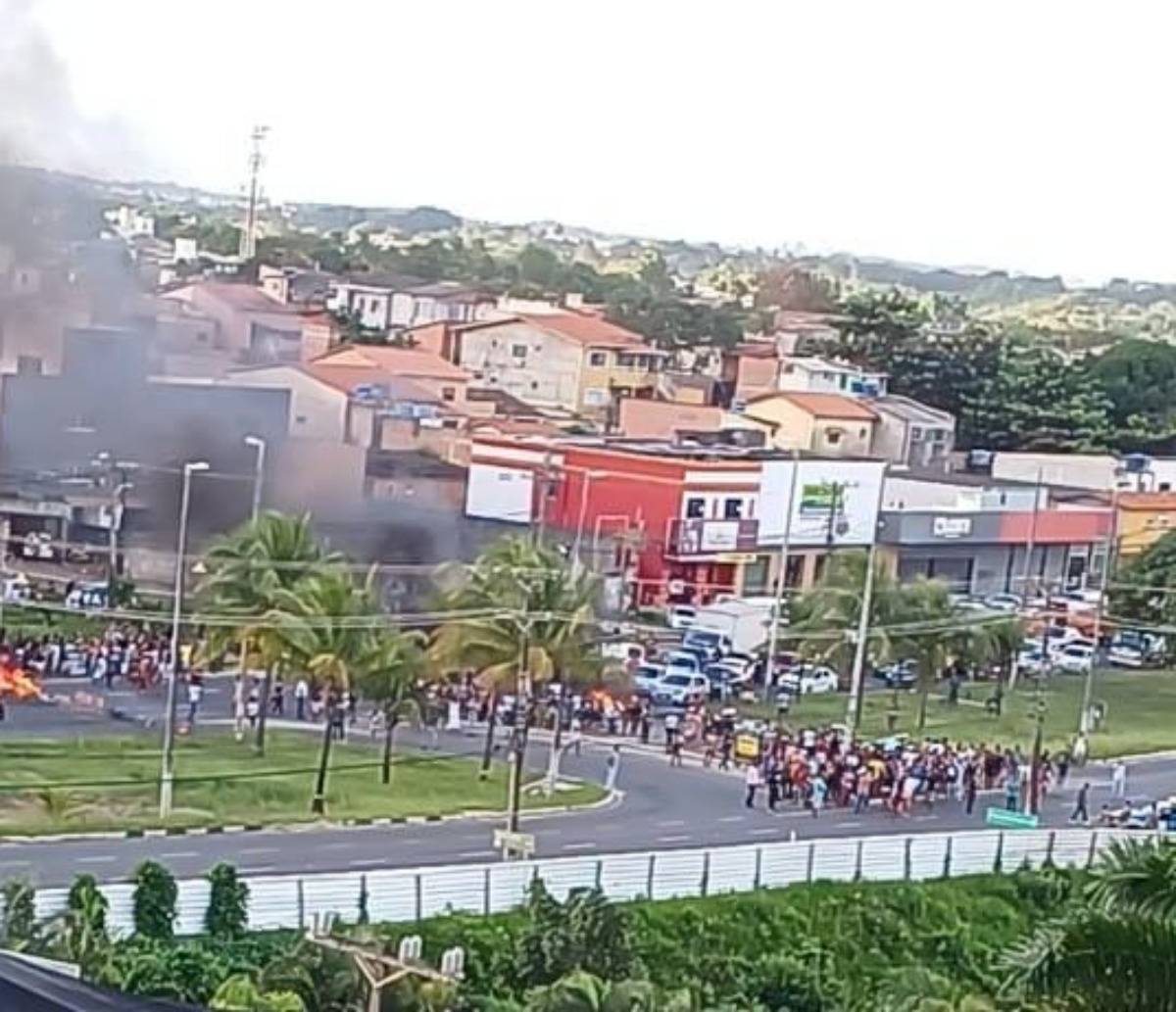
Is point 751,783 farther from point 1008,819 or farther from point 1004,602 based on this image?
point 1004,602

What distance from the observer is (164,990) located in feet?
10.7

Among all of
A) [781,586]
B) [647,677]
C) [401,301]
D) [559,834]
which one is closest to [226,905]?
[559,834]

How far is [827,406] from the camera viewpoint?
9234mm

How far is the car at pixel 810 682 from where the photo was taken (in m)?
6.55

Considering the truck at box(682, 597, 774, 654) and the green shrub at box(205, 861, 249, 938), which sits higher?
the green shrub at box(205, 861, 249, 938)

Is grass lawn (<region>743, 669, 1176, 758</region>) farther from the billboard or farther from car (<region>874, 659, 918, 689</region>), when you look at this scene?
the billboard

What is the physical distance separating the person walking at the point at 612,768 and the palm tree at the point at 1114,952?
3.78 metres

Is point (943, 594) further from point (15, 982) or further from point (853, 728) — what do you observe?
point (15, 982)

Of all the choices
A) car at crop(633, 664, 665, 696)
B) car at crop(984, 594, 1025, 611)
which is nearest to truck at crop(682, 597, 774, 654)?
car at crop(633, 664, 665, 696)

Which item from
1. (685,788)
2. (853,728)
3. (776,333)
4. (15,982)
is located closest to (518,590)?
(685,788)

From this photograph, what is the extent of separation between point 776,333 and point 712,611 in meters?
4.12

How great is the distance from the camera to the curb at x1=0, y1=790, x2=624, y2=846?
14.1 ft

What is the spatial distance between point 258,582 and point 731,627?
2056 mm

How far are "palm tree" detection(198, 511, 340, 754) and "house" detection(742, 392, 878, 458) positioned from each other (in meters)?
3.27
